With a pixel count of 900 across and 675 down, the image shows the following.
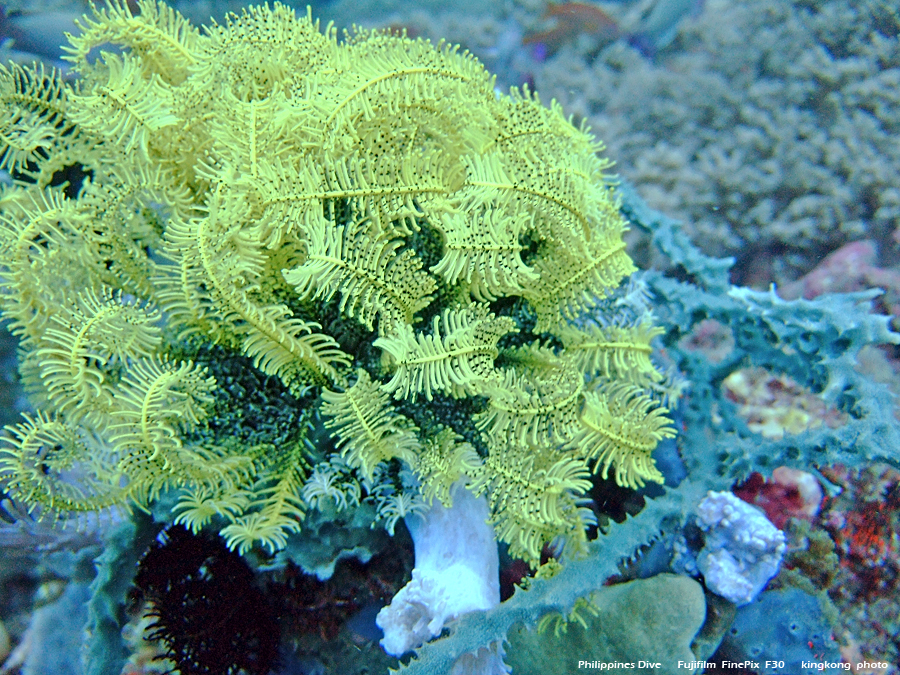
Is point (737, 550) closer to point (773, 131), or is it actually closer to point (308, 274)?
point (308, 274)

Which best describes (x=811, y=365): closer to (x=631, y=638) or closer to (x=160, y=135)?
(x=631, y=638)

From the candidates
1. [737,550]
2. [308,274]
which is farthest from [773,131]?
[308,274]

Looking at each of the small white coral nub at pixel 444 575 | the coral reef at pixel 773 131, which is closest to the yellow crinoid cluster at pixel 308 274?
the small white coral nub at pixel 444 575

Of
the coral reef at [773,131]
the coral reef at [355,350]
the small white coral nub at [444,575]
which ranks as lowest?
the small white coral nub at [444,575]

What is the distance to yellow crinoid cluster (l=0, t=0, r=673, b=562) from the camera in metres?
1.45

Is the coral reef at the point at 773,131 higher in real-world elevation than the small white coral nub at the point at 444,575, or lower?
higher

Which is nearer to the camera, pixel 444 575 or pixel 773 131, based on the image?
pixel 444 575

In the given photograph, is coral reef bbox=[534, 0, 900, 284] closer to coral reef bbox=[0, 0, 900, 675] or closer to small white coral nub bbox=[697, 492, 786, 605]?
coral reef bbox=[0, 0, 900, 675]

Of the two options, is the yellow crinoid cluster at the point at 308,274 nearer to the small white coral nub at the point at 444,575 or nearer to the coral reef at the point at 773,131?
the small white coral nub at the point at 444,575

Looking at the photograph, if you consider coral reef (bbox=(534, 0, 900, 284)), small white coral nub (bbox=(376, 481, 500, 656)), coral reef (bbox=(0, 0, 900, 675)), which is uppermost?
coral reef (bbox=(534, 0, 900, 284))

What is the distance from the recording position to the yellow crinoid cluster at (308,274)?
145 cm

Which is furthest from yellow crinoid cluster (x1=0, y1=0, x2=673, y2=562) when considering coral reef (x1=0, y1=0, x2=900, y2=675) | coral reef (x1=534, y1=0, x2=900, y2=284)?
coral reef (x1=534, y1=0, x2=900, y2=284)

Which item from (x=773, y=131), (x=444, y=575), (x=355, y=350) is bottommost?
(x=444, y=575)

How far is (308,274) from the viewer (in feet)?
4.50
